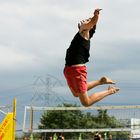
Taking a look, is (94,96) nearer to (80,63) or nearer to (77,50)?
(80,63)

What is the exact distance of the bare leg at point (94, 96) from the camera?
11.3m

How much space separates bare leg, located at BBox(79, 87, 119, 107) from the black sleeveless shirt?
670mm

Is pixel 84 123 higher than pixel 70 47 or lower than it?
higher

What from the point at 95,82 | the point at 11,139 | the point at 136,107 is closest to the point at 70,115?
the point at 136,107

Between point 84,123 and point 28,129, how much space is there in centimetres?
6908

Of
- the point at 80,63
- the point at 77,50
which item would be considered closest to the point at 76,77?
the point at 80,63

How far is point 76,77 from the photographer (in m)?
11.3

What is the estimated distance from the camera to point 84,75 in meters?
11.4

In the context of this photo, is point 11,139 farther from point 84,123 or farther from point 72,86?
point 84,123

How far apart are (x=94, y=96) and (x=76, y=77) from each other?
1.79 ft

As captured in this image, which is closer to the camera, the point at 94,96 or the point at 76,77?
the point at 76,77

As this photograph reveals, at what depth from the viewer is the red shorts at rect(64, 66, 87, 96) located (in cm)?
1127

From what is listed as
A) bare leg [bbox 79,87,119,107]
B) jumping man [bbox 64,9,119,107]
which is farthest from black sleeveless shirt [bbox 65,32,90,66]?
bare leg [bbox 79,87,119,107]

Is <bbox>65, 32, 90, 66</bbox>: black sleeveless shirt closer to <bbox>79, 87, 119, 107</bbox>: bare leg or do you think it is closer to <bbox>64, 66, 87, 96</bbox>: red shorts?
<bbox>64, 66, 87, 96</bbox>: red shorts
